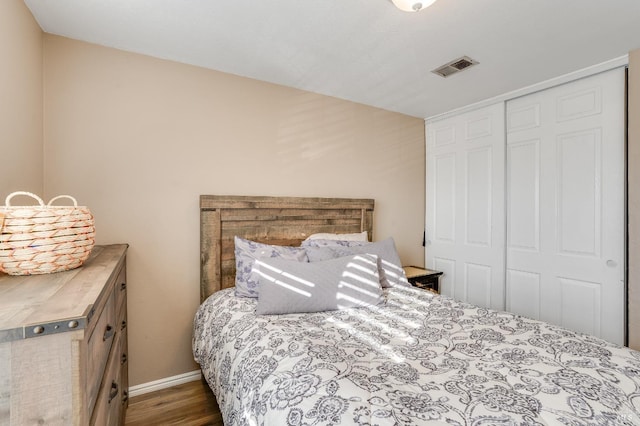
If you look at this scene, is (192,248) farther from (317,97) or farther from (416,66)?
(416,66)

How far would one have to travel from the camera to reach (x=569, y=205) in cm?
247

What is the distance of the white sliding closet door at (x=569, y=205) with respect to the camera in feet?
7.34

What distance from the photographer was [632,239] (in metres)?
2.08

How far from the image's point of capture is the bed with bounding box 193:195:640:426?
0.92 meters

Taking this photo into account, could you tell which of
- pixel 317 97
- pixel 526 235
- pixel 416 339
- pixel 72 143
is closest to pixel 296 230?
pixel 317 97

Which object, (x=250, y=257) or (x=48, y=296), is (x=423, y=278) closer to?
(x=250, y=257)

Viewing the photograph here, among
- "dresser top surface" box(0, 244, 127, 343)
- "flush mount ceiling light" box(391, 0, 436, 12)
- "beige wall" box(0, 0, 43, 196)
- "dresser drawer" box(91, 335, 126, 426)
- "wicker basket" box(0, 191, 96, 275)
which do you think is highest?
"flush mount ceiling light" box(391, 0, 436, 12)

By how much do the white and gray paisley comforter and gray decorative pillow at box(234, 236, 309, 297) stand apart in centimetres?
22

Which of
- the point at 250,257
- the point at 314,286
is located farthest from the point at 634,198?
the point at 250,257

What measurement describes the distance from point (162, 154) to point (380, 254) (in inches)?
69.0

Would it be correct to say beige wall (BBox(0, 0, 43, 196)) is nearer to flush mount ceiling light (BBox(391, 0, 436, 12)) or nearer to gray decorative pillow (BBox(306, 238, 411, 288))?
gray decorative pillow (BBox(306, 238, 411, 288))

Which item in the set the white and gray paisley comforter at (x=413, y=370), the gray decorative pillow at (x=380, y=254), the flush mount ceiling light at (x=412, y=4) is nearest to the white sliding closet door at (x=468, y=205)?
the gray decorative pillow at (x=380, y=254)

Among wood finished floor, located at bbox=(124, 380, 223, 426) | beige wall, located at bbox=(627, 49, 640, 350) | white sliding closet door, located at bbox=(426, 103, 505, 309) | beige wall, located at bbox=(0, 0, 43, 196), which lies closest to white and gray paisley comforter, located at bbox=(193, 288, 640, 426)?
wood finished floor, located at bbox=(124, 380, 223, 426)

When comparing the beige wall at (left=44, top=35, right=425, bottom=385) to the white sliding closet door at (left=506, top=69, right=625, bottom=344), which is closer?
the beige wall at (left=44, top=35, right=425, bottom=385)
